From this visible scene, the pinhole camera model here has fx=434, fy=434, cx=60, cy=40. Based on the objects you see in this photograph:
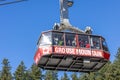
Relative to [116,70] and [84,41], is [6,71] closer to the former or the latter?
[116,70]

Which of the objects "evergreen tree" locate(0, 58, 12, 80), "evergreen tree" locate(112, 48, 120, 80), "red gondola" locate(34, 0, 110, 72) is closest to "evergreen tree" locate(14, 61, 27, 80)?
"evergreen tree" locate(0, 58, 12, 80)

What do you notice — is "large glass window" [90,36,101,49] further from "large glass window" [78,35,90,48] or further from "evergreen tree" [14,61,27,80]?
"evergreen tree" [14,61,27,80]

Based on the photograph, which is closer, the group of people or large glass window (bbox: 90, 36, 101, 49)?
the group of people

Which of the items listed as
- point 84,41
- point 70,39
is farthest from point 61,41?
point 84,41

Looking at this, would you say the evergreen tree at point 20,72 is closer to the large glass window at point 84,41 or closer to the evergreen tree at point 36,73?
the evergreen tree at point 36,73

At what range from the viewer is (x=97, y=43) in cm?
3603

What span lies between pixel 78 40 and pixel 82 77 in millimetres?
78441

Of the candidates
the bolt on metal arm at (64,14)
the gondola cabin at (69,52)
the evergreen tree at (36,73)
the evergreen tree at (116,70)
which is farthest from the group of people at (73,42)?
the evergreen tree at (36,73)

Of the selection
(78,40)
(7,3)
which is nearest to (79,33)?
(78,40)

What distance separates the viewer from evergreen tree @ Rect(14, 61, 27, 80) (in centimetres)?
10752

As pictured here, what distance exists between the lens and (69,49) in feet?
112

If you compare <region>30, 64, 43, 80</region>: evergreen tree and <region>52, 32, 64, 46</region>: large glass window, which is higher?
<region>30, 64, 43, 80</region>: evergreen tree

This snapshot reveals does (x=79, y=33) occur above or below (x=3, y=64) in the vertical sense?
below

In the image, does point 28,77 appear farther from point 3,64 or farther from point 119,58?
point 119,58
